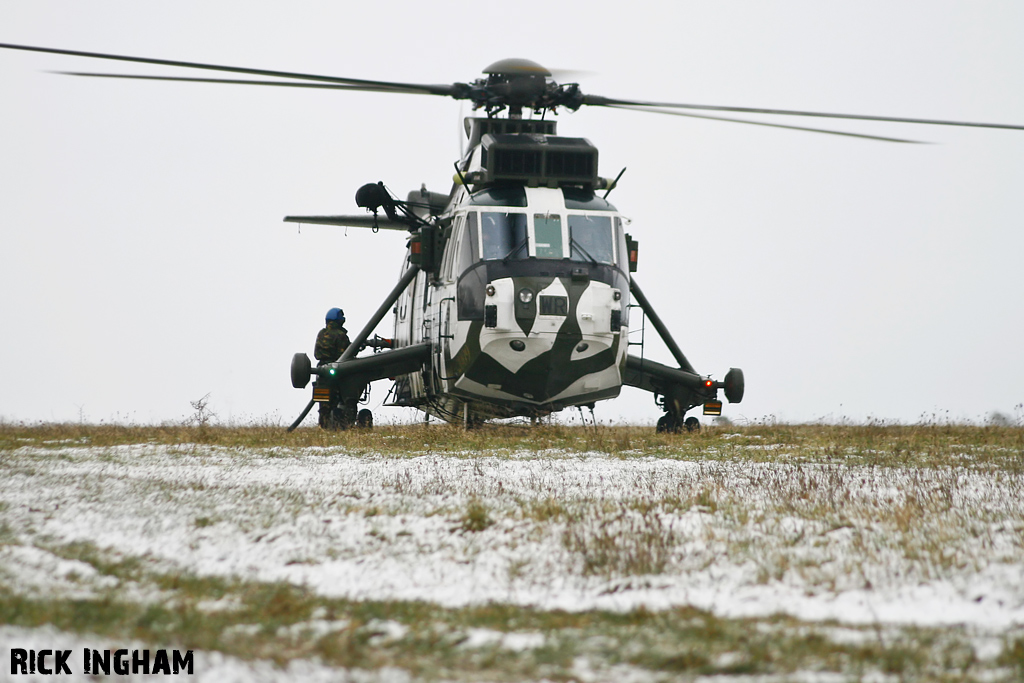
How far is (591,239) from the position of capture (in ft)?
50.1

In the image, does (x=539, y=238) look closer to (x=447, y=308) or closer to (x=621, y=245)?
(x=621, y=245)

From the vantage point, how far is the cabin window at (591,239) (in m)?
15.0

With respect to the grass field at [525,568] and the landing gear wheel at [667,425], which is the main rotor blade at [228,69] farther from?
the landing gear wheel at [667,425]

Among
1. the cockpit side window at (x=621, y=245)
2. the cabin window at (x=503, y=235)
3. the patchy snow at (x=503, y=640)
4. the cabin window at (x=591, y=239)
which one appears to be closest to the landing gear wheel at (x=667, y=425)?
the cockpit side window at (x=621, y=245)

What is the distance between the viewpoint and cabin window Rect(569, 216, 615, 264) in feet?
49.4

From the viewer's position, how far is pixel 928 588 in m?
5.63

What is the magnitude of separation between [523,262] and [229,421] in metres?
9.06

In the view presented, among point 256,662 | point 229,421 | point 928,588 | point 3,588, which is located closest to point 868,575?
point 928,588

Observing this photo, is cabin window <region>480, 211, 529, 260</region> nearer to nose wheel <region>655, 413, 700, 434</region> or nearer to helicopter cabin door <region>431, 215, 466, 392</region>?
helicopter cabin door <region>431, 215, 466, 392</region>

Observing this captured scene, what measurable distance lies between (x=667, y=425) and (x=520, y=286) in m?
4.40

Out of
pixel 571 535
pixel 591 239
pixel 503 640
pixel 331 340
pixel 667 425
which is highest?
pixel 591 239

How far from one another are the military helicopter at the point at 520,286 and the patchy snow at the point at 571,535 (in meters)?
4.51

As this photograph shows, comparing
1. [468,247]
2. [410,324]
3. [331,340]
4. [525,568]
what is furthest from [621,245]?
[525,568]

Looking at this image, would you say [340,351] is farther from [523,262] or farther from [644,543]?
[644,543]
